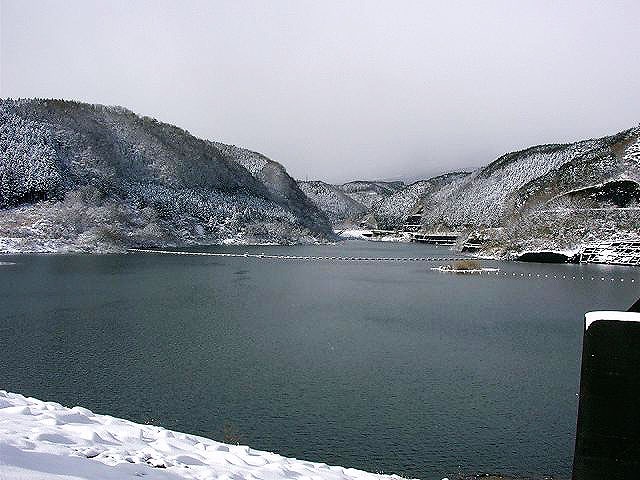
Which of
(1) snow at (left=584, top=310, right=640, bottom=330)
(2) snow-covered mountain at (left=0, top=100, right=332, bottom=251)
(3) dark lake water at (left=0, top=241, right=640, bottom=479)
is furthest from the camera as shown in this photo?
(2) snow-covered mountain at (left=0, top=100, right=332, bottom=251)

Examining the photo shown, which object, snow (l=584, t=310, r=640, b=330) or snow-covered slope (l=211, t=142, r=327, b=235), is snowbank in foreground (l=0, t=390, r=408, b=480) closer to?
snow (l=584, t=310, r=640, b=330)

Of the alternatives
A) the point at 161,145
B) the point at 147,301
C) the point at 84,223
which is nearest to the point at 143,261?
the point at 84,223

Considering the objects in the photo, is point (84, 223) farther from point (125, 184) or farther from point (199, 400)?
point (199, 400)

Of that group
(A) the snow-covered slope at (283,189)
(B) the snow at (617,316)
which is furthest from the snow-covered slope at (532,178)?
(B) the snow at (617,316)

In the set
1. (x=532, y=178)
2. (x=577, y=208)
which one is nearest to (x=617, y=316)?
(x=577, y=208)

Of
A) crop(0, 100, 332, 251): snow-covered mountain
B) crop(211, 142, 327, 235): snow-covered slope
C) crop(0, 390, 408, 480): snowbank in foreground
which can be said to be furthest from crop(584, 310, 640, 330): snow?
crop(211, 142, 327, 235): snow-covered slope

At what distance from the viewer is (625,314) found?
5953mm

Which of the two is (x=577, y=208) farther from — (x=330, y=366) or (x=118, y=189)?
(x=330, y=366)

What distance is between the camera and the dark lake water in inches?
498

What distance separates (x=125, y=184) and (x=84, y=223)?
29.0 m

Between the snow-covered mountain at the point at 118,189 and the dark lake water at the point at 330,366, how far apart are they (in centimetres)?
5468

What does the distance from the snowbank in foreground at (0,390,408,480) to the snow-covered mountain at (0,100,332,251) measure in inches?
3120

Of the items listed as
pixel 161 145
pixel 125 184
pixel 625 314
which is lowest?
pixel 625 314

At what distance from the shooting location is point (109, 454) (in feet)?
21.6
